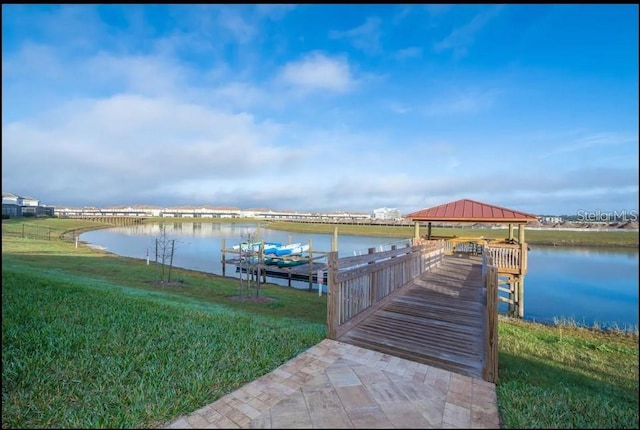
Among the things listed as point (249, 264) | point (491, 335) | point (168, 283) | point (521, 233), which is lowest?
point (168, 283)

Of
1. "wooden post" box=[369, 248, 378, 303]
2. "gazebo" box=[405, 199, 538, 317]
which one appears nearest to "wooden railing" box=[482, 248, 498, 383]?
"wooden post" box=[369, 248, 378, 303]

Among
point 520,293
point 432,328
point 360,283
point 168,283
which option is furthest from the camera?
point 168,283

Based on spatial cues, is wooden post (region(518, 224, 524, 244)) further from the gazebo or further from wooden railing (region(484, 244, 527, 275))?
wooden railing (region(484, 244, 527, 275))

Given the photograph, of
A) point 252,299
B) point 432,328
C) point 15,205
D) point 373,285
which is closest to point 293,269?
point 252,299

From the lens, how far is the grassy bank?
2.26 m

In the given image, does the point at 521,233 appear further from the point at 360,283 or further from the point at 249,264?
the point at 249,264

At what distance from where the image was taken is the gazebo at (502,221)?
1015 centimetres

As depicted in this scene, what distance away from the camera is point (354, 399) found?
232cm

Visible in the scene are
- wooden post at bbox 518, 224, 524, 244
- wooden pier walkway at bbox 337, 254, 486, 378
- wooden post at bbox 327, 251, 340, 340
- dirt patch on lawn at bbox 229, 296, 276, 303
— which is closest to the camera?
wooden pier walkway at bbox 337, 254, 486, 378

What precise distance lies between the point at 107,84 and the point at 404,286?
5908 millimetres

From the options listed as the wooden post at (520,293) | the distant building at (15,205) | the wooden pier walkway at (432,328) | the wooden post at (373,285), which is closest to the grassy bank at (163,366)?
the wooden pier walkway at (432,328)

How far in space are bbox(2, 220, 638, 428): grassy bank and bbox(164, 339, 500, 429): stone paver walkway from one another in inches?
7.0

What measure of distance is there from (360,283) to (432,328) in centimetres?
113

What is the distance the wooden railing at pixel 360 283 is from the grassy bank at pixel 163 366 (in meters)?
0.47
